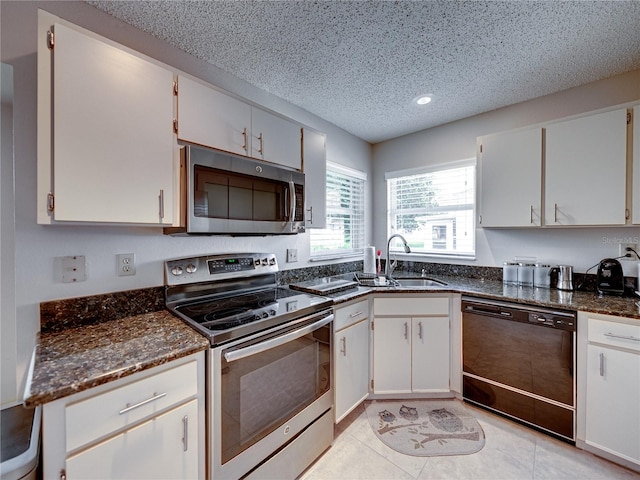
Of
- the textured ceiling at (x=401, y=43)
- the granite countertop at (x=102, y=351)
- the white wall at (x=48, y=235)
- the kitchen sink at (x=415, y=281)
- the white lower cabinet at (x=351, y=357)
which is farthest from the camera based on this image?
the kitchen sink at (x=415, y=281)

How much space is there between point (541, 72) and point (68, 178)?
2920 mm

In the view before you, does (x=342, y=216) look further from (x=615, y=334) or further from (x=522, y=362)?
(x=615, y=334)

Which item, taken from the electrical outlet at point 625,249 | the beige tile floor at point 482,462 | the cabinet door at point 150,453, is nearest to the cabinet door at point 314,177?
the cabinet door at point 150,453

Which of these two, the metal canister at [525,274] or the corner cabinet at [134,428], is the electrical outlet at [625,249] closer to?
the metal canister at [525,274]

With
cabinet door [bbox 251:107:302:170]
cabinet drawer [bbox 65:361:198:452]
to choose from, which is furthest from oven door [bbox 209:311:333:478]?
cabinet door [bbox 251:107:302:170]

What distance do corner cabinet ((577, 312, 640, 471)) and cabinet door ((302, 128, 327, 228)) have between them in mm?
1842

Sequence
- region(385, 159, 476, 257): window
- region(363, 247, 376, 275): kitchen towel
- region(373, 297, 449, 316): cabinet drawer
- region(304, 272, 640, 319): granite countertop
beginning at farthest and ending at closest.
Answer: region(363, 247, 376, 275): kitchen towel, region(385, 159, 476, 257): window, region(373, 297, 449, 316): cabinet drawer, region(304, 272, 640, 319): granite countertop

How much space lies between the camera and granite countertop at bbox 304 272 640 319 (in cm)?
162

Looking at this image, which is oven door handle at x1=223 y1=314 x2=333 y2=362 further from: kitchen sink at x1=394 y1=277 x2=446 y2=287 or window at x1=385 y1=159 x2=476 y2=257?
window at x1=385 y1=159 x2=476 y2=257

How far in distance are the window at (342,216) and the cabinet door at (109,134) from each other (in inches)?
59.6

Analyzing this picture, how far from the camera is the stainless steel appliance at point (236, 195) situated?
139 centimetres

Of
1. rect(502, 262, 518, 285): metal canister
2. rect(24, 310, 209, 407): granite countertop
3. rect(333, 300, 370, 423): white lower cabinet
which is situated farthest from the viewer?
rect(502, 262, 518, 285): metal canister

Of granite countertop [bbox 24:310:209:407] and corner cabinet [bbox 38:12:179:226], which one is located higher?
corner cabinet [bbox 38:12:179:226]

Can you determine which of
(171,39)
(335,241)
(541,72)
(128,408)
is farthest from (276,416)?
(541,72)
